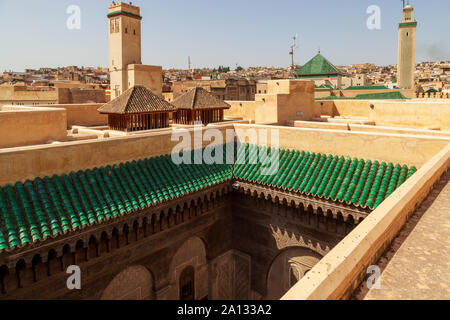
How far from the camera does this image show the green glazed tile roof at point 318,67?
124ft

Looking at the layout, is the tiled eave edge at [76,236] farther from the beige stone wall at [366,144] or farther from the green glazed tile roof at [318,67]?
the green glazed tile roof at [318,67]

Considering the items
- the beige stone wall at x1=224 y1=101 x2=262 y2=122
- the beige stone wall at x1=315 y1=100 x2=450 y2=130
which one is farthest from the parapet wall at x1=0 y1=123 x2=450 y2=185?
the beige stone wall at x1=224 y1=101 x2=262 y2=122

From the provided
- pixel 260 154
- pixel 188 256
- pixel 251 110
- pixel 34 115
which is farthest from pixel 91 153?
pixel 251 110

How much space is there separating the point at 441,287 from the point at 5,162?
742 cm

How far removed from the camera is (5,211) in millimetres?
6109

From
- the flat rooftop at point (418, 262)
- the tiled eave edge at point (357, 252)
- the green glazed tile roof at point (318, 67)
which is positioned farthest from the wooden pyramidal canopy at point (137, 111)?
the green glazed tile roof at point (318, 67)

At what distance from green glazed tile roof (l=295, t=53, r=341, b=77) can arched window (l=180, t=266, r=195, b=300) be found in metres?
32.8

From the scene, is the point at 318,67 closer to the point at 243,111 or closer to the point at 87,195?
the point at 243,111

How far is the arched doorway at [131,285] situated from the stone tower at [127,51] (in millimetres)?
21829

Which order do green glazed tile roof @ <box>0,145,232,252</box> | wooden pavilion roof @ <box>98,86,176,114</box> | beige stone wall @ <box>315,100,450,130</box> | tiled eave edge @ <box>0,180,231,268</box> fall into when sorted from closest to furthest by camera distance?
tiled eave edge @ <box>0,180,231,268</box> → green glazed tile roof @ <box>0,145,232,252</box> → wooden pavilion roof @ <box>98,86,176,114</box> → beige stone wall @ <box>315,100,450,130</box>

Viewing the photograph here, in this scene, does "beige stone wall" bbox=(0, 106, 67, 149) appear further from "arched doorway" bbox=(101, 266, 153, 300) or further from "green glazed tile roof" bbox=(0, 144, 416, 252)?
"arched doorway" bbox=(101, 266, 153, 300)

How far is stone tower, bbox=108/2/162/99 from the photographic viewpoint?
28.8m

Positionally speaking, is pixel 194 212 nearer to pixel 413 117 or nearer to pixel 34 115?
pixel 34 115

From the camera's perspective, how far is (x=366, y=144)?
917 cm
